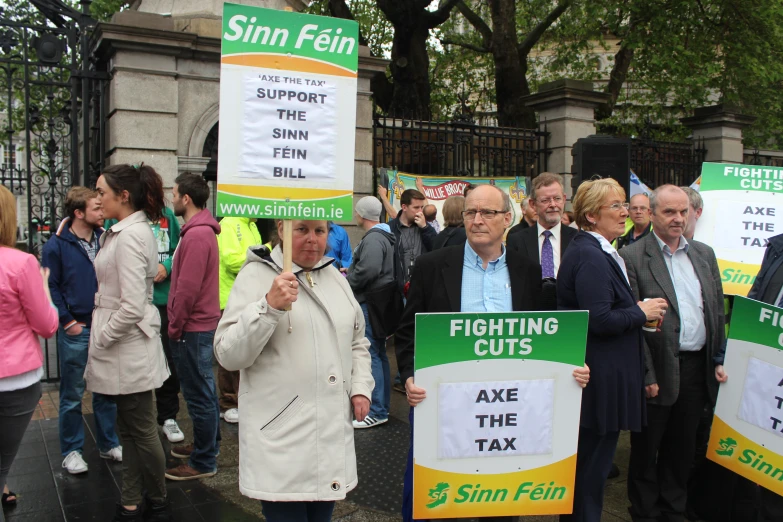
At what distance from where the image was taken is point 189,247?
466cm

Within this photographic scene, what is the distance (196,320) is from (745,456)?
3552mm

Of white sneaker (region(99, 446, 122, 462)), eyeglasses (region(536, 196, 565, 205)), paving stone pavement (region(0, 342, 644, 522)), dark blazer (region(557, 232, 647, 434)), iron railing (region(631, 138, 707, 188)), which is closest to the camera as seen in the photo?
dark blazer (region(557, 232, 647, 434))

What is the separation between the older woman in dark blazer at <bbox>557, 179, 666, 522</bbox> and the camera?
3447 mm

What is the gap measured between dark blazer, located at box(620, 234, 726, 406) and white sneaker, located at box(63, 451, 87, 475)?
392 centimetres

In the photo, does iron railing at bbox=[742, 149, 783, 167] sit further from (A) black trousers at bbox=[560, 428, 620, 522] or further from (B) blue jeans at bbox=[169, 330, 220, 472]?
(B) blue jeans at bbox=[169, 330, 220, 472]

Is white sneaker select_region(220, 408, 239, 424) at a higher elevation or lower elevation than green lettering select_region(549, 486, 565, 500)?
lower

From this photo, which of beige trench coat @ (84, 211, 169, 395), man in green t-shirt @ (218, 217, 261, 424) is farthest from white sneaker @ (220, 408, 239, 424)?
beige trench coat @ (84, 211, 169, 395)

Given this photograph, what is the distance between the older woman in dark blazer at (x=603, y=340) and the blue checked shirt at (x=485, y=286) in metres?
0.45

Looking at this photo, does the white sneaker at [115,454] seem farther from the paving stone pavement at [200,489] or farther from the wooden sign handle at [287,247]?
the wooden sign handle at [287,247]

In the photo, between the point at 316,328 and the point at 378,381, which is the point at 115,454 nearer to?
the point at 378,381

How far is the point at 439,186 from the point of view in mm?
10172

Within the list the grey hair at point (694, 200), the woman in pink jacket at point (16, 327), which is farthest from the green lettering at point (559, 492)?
the grey hair at point (694, 200)

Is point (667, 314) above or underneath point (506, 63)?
underneath

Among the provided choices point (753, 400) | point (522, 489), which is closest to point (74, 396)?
point (522, 489)
